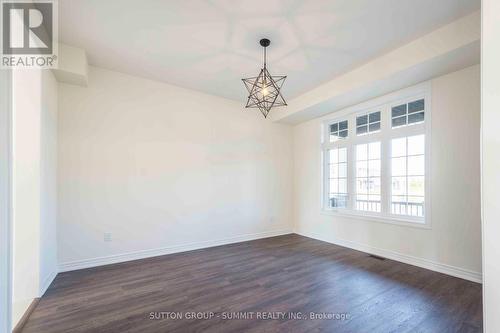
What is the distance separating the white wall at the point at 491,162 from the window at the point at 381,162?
248cm

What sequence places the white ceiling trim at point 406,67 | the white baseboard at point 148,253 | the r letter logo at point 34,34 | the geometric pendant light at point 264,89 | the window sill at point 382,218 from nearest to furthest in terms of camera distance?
the r letter logo at point 34,34
the white ceiling trim at point 406,67
the geometric pendant light at point 264,89
the white baseboard at point 148,253
the window sill at point 382,218

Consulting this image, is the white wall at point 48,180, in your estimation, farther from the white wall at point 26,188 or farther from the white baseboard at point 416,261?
the white baseboard at point 416,261

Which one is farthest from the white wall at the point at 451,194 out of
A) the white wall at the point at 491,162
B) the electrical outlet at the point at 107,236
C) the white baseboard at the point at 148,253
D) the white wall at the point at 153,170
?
the electrical outlet at the point at 107,236

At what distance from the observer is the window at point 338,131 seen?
4.71 metres

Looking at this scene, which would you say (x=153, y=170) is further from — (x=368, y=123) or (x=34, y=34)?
(x=368, y=123)

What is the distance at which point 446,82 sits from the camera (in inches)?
125

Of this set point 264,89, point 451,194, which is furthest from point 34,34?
point 451,194

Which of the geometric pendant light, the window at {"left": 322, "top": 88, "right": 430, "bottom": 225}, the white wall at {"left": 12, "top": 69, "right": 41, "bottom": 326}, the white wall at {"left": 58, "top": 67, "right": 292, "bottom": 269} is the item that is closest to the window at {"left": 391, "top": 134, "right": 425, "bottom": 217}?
the window at {"left": 322, "top": 88, "right": 430, "bottom": 225}

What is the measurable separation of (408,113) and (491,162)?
113 inches

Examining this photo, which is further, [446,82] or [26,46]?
[446,82]

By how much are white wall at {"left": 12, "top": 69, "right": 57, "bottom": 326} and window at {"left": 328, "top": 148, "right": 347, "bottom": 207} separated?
475 cm

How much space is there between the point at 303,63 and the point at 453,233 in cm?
315

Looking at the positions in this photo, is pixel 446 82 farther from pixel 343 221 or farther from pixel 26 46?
pixel 26 46

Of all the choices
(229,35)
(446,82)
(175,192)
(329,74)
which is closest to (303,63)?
(329,74)
